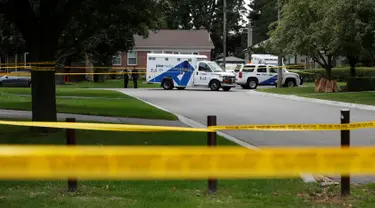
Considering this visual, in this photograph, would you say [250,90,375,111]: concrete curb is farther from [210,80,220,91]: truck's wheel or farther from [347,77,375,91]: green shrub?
[210,80,220,91]: truck's wheel

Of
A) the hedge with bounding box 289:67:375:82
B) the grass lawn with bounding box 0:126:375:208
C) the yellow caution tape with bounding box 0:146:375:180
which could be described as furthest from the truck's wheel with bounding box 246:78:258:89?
the yellow caution tape with bounding box 0:146:375:180

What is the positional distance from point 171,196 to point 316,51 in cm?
2466

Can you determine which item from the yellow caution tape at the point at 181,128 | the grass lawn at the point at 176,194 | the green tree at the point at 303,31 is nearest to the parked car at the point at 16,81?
the green tree at the point at 303,31

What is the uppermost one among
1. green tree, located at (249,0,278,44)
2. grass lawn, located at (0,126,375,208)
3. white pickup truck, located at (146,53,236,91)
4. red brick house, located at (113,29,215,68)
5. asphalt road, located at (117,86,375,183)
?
green tree, located at (249,0,278,44)

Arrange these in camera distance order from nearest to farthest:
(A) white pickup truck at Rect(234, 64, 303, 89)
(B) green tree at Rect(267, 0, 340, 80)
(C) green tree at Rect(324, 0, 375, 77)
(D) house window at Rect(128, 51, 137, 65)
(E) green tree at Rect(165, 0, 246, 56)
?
(C) green tree at Rect(324, 0, 375, 77) < (B) green tree at Rect(267, 0, 340, 80) < (A) white pickup truck at Rect(234, 64, 303, 89) < (D) house window at Rect(128, 51, 137, 65) < (E) green tree at Rect(165, 0, 246, 56)

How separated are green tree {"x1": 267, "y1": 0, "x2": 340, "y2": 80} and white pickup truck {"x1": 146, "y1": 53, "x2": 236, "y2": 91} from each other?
5.82 m

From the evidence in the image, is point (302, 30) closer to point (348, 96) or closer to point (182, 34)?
point (348, 96)

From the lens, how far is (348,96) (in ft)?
80.3

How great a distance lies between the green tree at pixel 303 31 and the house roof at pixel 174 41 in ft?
95.7

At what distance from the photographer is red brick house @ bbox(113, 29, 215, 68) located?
58.6m

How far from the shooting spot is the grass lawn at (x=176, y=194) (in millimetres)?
5906

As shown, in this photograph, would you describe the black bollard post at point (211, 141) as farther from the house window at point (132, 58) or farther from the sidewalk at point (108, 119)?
the house window at point (132, 58)

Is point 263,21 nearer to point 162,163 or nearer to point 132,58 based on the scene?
point 132,58

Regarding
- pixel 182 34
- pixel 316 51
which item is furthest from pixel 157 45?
pixel 316 51
